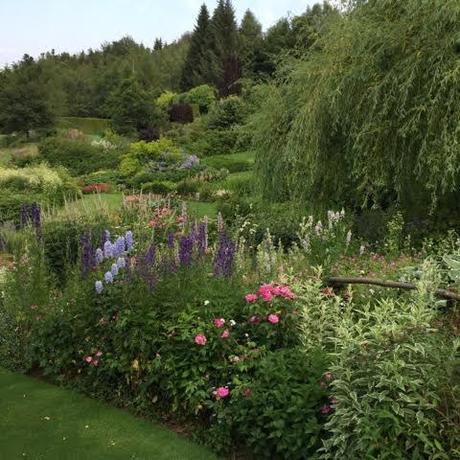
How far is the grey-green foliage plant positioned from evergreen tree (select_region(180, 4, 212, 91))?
52724 mm

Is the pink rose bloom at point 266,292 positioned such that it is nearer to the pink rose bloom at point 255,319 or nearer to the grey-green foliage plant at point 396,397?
the pink rose bloom at point 255,319

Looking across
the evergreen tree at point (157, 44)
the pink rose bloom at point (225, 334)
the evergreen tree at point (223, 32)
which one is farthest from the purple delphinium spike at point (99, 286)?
the evergreen tree at point (157, 44)

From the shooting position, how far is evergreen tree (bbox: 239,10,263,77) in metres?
47.8

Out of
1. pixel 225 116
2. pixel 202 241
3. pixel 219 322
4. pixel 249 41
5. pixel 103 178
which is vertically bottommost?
pixel 103 178

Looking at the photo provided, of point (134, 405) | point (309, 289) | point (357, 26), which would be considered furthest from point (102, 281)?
point (357, 26)

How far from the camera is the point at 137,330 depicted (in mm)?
4430

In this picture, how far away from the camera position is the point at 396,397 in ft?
10.0

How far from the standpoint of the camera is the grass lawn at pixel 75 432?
3.98 meters

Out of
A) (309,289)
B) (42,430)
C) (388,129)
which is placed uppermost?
(388,129)

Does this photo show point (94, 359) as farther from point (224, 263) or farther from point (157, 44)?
point (157, 44)

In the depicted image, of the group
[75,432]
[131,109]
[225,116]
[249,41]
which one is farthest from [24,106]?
[75,432]

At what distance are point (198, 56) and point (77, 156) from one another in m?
28.0

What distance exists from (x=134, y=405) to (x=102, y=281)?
104 cm

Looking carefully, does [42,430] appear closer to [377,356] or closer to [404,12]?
[377,356]
